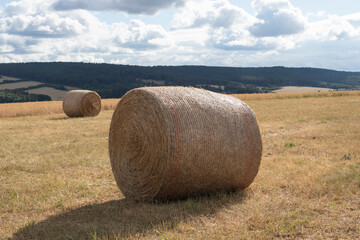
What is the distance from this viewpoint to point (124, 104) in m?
7.44

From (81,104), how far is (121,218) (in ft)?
62.5

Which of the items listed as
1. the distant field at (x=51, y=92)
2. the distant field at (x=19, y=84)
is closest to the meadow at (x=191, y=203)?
the distant field at (x=51, y=92)

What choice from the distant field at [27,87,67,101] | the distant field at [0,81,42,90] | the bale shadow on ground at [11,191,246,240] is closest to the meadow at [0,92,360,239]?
the bale shadow on ground at [11,191,246,240]

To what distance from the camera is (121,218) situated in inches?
236

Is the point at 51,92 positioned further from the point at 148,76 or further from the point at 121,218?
the point at 121,218

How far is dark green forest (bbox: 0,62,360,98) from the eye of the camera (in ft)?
300

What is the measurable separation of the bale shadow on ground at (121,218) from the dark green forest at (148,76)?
231ft

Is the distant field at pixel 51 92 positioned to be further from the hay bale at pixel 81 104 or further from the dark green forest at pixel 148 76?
the hay bale at pixel 81 104

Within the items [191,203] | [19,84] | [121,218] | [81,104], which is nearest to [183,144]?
[191,203]

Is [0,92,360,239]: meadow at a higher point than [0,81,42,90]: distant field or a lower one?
lower

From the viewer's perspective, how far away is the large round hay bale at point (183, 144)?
249 inches

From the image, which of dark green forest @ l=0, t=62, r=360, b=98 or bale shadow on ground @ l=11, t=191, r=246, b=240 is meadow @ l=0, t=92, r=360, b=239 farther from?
dark green forest @ l=0, t=62, r=360, b=98

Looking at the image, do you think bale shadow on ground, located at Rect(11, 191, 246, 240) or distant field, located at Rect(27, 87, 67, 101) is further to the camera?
distant field, located at Rect(27, 87, 67, 101)

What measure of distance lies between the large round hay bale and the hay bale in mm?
17572
